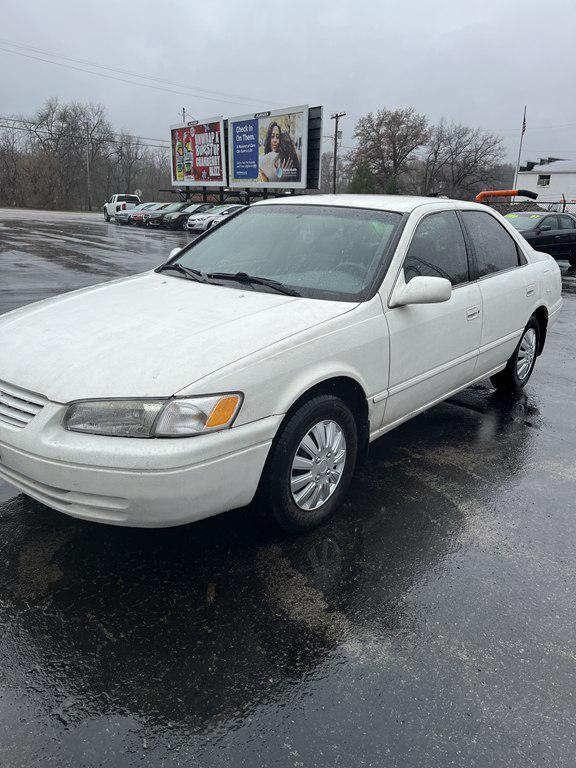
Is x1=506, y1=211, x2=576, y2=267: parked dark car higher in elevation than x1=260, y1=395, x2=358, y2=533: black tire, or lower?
higher

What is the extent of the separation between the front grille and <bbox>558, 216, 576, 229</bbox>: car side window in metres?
17.1

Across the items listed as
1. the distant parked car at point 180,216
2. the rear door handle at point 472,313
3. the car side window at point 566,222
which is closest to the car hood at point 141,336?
the rear door handle at point 472,313

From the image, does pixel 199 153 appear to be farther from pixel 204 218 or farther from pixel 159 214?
pixel 204 218

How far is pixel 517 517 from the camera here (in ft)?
10.5

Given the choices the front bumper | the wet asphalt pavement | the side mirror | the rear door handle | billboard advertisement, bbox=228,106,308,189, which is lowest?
the wet asphalt pavement

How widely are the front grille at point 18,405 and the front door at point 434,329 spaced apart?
5.93 ft

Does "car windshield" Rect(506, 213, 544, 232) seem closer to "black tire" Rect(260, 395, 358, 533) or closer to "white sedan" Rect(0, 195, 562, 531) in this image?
"white sedan" Rect(0, 195, 562, 531)

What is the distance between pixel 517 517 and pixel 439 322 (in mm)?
1222

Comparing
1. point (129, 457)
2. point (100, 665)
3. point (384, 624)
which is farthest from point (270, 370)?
point (100, 665)

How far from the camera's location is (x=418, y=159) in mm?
66938

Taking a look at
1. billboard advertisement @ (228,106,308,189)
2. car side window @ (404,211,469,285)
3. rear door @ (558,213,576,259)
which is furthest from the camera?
billboard advertisement @ (228,106,308,189)

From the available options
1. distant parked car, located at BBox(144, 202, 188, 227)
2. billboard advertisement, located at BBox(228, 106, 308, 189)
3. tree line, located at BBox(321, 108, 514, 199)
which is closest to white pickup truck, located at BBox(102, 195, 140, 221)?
distant parked car, located at BBox(144, 202, 188, 227)

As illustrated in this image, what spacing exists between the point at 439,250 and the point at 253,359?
1.87m

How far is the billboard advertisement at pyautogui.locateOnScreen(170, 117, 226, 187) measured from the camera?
35.3 m
